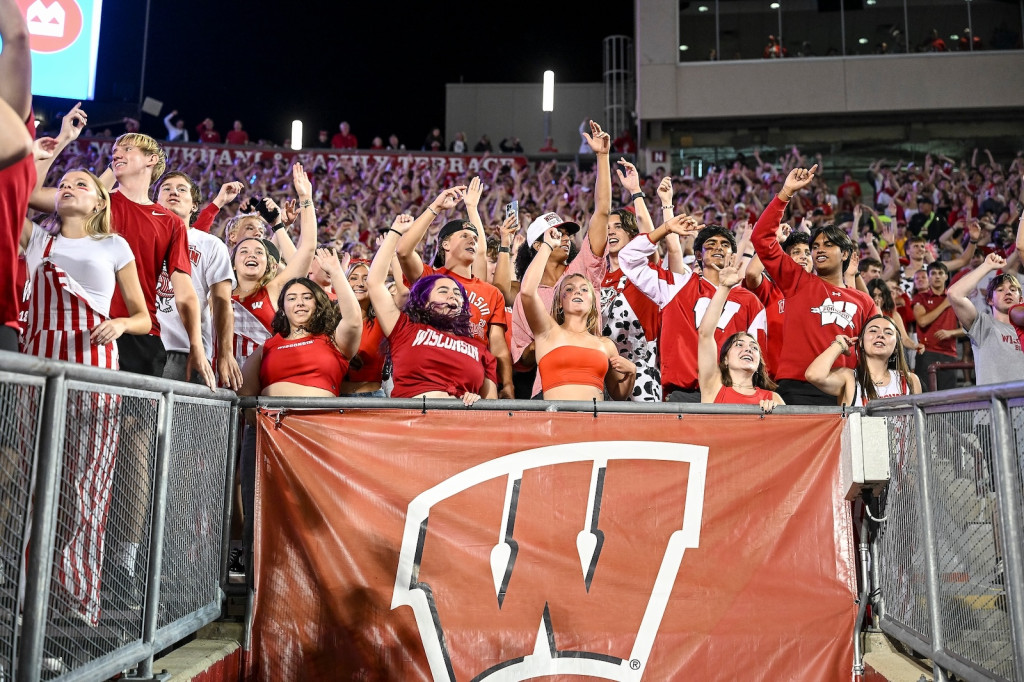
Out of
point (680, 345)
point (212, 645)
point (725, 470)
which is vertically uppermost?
point (680, 345)

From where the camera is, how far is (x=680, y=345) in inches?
207

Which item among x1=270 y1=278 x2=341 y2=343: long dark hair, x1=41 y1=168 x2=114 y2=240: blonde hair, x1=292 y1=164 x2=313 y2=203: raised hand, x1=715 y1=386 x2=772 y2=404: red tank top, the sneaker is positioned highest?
x1=292 y1=164 x2=313 y2=203: raised hand

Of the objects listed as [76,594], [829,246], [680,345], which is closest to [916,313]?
[829,246]

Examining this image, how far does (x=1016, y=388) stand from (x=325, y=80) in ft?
104

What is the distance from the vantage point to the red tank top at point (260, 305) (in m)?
5.16

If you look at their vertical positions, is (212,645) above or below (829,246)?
below

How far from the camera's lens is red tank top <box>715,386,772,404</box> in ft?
15.1

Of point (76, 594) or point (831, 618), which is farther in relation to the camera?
point (831, 618)

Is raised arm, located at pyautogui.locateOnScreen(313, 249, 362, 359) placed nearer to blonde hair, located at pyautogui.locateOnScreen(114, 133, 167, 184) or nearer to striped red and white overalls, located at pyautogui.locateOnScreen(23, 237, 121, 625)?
blonde hair, located at pyautogui.locateOnScreen(114, 133, 167, 184)

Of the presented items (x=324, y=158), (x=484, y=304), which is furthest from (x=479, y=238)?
(x=324, y=158)

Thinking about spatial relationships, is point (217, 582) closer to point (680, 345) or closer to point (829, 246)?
point (680, 345)

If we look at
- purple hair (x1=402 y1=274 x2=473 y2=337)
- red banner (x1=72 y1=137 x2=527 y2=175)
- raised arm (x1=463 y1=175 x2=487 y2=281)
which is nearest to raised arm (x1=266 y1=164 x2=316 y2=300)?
purple hair (x1=402 y1=274 x2=473 y2=337)

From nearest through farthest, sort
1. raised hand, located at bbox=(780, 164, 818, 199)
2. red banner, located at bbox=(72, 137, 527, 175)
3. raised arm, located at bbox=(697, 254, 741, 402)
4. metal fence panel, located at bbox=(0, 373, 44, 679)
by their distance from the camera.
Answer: metal fence panel, located at bbox=(0, 373, 44, 679) → raised arm, located at bbox=(697, 254, 741, 402) → raised hand, located at bbox=(780, 164, 818, 199) → red banner, located at bbox=(72, 137, 527, 175)

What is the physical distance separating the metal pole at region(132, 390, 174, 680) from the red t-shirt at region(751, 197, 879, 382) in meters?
3.64
